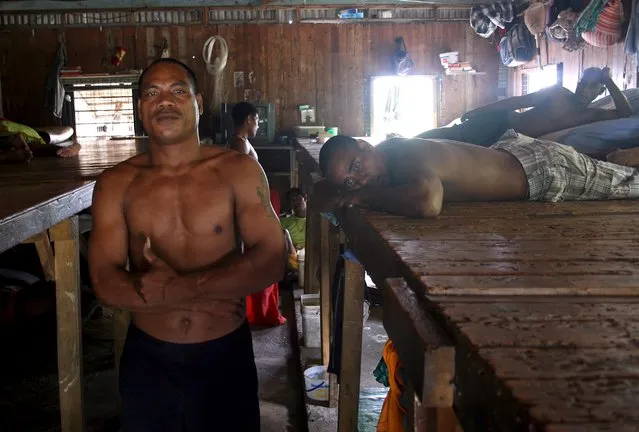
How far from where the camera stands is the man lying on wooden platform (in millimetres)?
3092

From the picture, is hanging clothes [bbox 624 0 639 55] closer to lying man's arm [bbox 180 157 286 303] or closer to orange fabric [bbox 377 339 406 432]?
orange fabric [bbox 377 339 406 432]

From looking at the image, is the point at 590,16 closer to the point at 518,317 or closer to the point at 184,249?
the point at 184,249

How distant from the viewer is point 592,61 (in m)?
7.73

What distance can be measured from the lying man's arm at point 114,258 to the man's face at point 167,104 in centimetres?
23

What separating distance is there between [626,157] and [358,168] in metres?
1.54

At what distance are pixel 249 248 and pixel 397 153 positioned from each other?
105 cm

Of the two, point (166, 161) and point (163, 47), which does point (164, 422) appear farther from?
point (163, 47)

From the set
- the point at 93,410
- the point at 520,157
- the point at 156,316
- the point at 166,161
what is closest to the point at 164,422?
the point at 156,316

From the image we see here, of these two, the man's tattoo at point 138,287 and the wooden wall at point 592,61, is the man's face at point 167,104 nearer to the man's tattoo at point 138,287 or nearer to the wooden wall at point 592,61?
the man's tattoo at point 138,287

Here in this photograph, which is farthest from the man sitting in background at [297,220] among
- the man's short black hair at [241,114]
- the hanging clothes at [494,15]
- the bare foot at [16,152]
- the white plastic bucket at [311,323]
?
the hanging clothes at [494,15]

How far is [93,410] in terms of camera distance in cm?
466

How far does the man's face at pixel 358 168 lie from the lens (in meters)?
3.17

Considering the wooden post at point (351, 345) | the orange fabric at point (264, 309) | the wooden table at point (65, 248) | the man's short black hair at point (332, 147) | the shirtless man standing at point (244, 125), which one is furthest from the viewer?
the shirtless man standing at point (244, 125)

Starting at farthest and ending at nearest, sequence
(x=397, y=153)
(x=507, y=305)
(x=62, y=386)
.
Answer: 1. (x=62, y=386)
2. (x=397, y=153)
3. (x=507, y=305)
